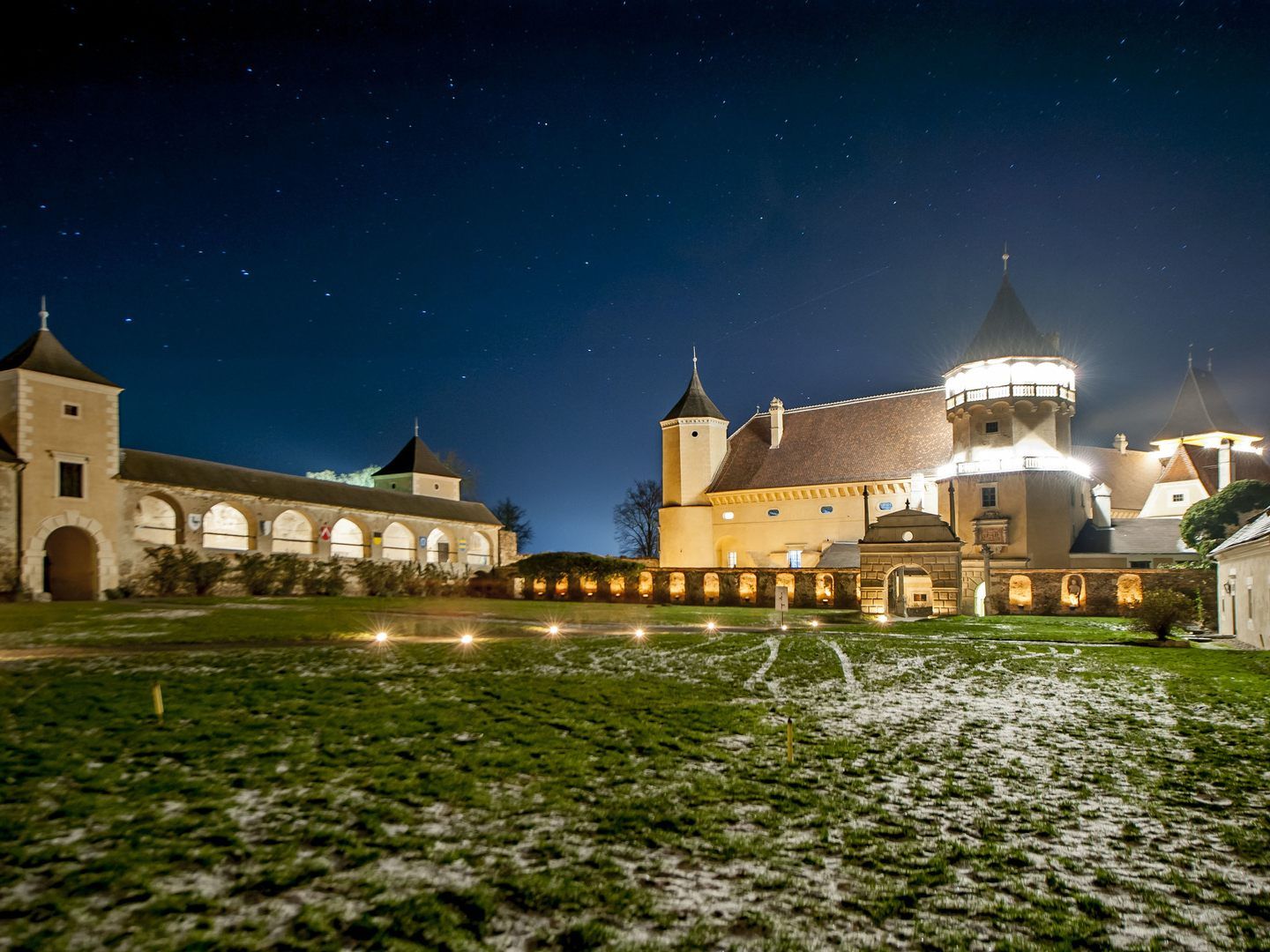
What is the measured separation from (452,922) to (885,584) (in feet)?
102

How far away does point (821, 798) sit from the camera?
23.7 ft

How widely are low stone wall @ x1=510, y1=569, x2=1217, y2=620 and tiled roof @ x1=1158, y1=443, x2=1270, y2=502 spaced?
2091 centimetres

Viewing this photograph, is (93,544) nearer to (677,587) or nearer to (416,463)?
(677,587)

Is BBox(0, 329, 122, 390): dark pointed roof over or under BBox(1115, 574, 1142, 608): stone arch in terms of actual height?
over

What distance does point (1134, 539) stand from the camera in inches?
1674

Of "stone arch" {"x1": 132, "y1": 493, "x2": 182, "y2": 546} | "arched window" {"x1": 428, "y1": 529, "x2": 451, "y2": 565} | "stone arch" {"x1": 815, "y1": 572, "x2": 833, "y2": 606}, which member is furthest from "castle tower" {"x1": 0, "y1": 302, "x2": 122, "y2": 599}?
"stone arch" {"x1": 815, "y1": 572, "x2": 833, "y2": 606}

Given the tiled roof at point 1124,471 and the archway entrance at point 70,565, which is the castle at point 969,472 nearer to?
the tiled roof at point 1124,471

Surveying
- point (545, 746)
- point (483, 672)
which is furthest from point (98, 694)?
point (545, 746)

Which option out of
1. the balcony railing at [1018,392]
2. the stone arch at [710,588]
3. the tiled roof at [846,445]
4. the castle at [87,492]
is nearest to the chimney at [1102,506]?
the balcony railing at [1018,392]

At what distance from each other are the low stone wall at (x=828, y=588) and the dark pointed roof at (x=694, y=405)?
19.7m

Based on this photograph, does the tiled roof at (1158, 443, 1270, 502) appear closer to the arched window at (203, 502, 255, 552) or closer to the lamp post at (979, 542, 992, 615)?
the lamp post at (979, 542, 992, 615)

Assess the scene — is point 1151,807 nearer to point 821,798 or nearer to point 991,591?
point 821,798

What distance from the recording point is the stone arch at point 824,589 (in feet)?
122

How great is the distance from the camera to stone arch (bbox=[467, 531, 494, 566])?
5234 centimetres
